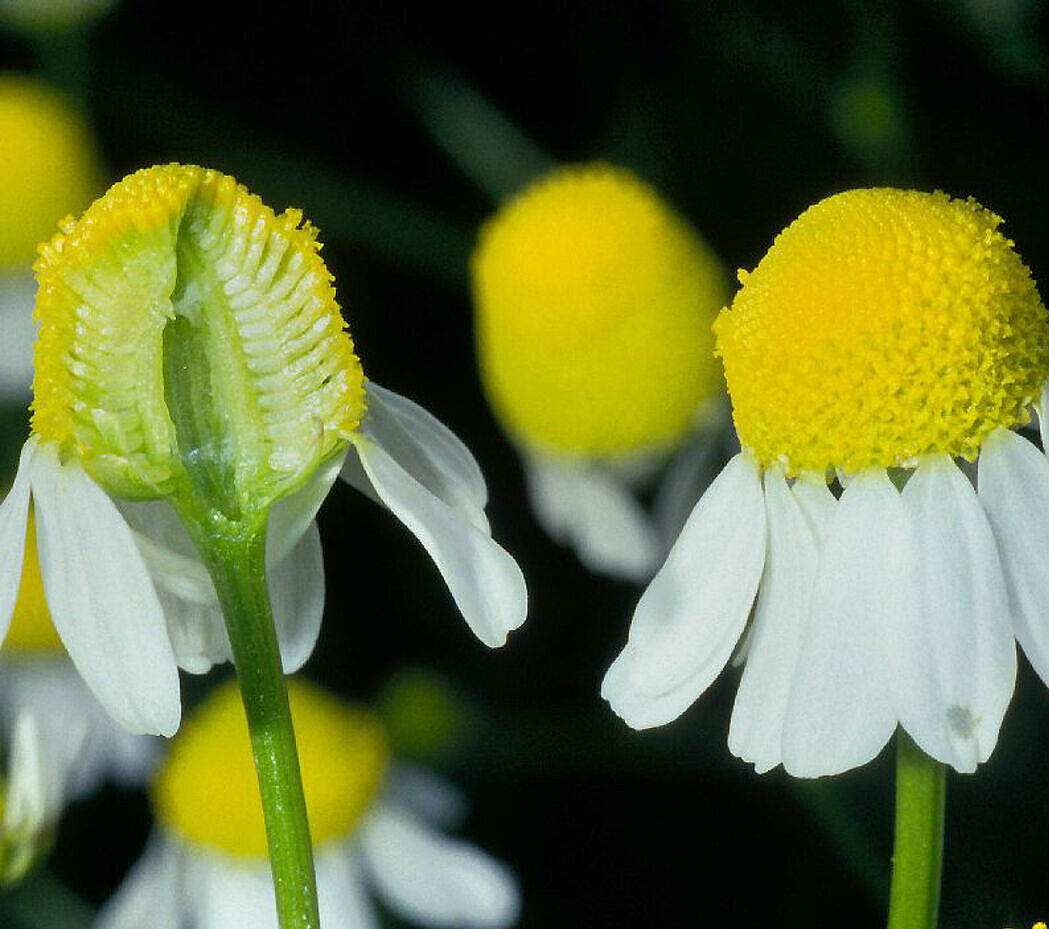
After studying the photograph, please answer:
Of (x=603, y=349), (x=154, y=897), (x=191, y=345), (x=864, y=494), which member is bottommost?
(x=154, y=897)

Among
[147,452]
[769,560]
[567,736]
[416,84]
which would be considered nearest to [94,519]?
[147,452]

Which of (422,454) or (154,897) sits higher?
(422,454)

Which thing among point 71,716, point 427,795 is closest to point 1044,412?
point 427,795

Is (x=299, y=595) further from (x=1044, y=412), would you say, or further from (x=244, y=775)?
(x=244, y=775)

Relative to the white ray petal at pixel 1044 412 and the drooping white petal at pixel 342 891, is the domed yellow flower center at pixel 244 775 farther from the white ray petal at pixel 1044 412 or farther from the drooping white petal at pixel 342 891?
the white ray petal at pixel 1044 412

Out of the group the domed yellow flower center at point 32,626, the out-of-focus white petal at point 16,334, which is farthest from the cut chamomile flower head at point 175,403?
the out-of-focus white petal at point 16,334
